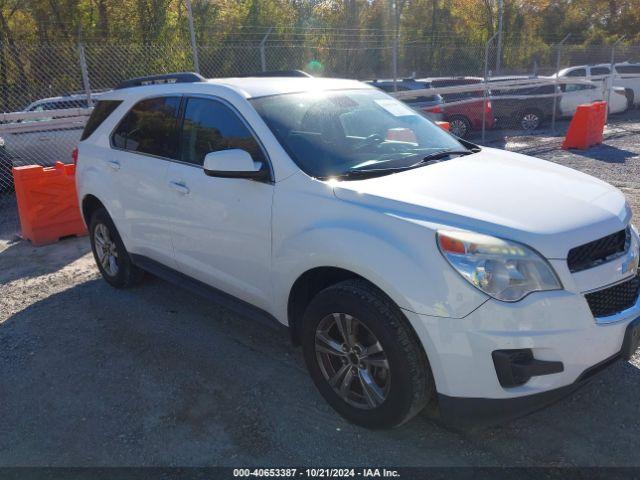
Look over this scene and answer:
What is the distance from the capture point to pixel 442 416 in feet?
9.12

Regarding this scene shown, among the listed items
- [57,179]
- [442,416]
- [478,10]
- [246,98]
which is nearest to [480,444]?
[442,416]

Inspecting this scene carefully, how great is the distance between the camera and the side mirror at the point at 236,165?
11.1ft

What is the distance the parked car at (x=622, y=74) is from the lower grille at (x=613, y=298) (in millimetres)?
17531

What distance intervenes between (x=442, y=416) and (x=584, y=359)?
704 mm

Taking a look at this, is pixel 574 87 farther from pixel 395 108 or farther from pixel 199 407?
pixel 199 407

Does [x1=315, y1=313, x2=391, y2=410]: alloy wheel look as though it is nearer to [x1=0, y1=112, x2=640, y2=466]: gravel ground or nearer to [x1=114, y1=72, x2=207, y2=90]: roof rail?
[x1=0, y1=112, x2=640, y2=466]: gravel ground

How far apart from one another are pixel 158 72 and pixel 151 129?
9.87 meters

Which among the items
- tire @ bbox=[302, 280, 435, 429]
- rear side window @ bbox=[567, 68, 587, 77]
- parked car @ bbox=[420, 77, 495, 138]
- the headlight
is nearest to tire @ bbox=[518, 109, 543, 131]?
parked car @ bbox=[420, 77, 495, 138]

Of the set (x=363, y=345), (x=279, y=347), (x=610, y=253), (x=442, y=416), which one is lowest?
(x=279, y=347)

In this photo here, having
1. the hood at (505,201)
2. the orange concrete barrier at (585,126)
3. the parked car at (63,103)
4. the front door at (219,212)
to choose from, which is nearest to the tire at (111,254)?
the front door at (219,212)

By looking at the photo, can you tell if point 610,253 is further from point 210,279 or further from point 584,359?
point 210,279

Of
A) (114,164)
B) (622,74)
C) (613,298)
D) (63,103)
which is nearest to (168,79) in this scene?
(114,164)

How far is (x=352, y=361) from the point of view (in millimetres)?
3104

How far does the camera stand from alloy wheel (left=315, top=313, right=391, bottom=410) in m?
2.98
